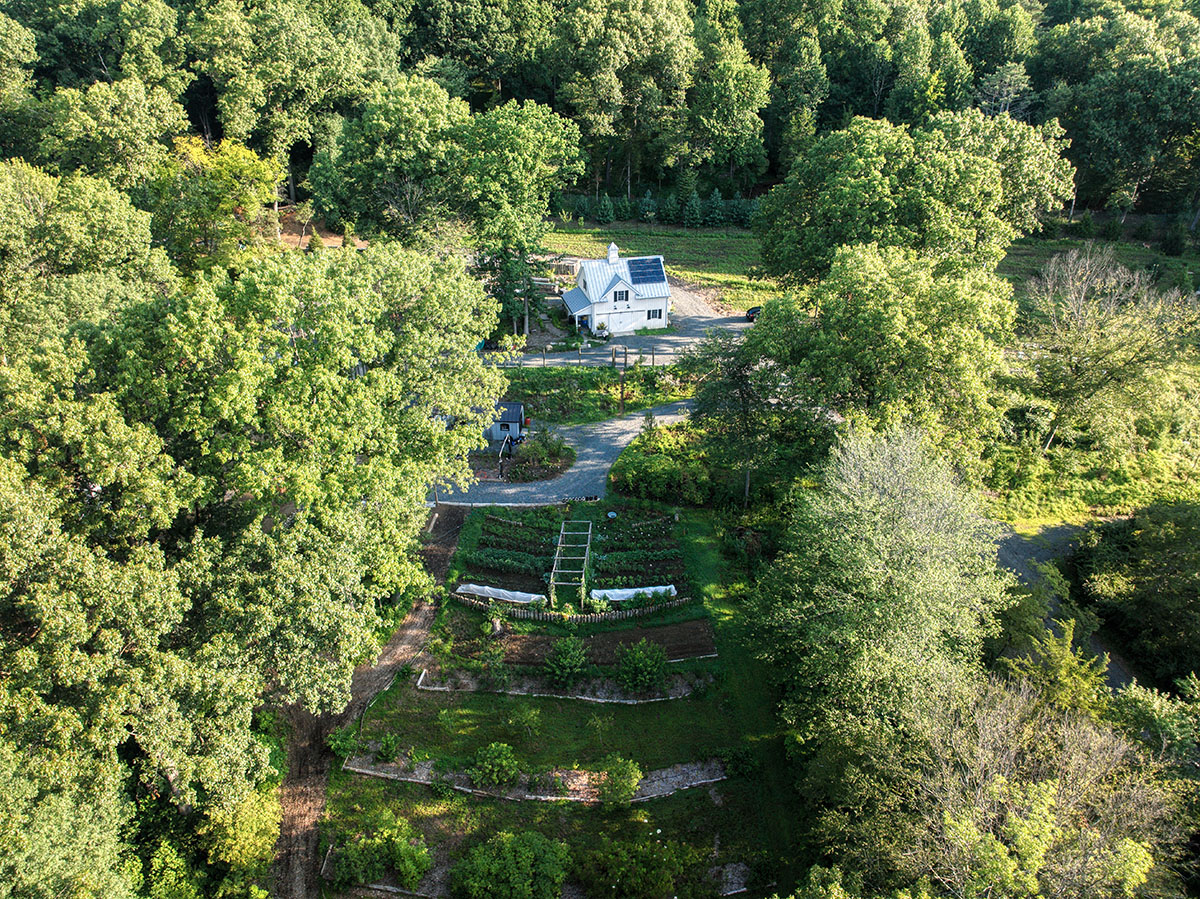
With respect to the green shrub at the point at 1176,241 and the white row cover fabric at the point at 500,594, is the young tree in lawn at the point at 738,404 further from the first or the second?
the green shrub at the point at 1176,241

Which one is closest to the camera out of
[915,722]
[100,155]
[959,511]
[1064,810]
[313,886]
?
[1064,810]

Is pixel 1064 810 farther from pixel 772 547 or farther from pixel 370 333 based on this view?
pixel 370 333

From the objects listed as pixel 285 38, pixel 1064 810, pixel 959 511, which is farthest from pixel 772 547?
pixel 285 38

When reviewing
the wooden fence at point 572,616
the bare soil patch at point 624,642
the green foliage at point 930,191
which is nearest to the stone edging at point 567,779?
the bare soil patch at point 624,642

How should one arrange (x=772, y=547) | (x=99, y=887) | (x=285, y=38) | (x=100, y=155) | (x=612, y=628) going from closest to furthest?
(x=99, y=887) < (x=612, y=628) < (x=772, y=547) < (x=100, y=155) < (x=285, y=38)

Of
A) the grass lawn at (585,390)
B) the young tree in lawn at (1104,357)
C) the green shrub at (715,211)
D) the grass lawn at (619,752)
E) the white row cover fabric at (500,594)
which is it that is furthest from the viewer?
the green shrub at (715,211)

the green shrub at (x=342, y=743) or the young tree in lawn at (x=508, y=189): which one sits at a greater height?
the young tree in lawn at (x=508, y=189)
